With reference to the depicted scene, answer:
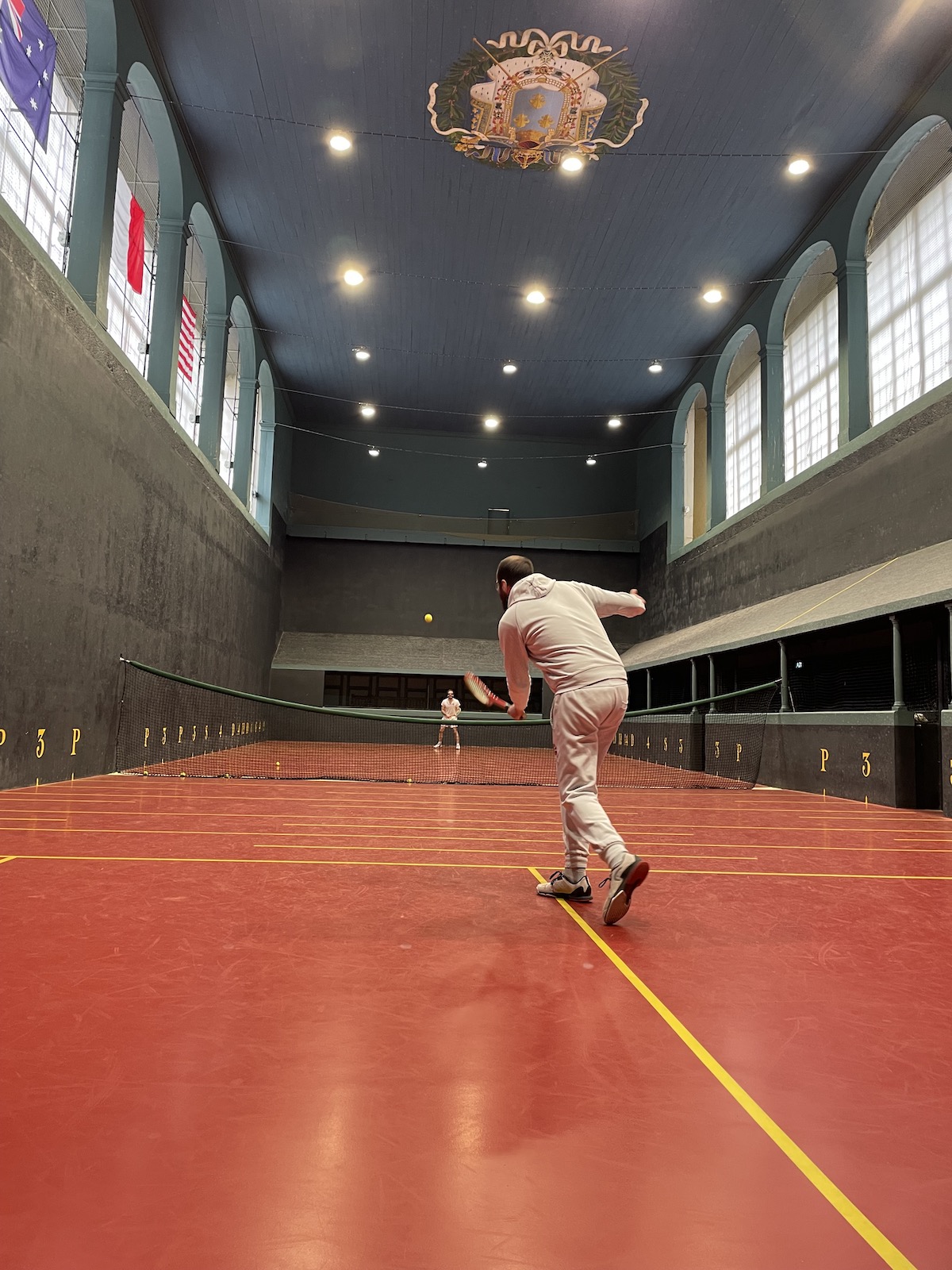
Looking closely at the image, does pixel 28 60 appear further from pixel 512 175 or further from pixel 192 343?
pixel 512 175

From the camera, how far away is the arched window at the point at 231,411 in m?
18.7

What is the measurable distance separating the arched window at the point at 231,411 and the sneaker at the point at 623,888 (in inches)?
660

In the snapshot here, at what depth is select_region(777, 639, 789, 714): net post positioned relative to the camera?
1157 centimetres

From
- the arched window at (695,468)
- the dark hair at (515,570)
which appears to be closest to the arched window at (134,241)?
the dark hair at (515,570)

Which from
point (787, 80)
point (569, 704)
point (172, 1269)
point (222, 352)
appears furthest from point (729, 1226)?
point (222, 352)

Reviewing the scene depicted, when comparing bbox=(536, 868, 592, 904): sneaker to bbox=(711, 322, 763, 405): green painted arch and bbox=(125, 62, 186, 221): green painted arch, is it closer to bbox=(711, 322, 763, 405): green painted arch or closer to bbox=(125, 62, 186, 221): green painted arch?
bbox=(125, 62, 186, 221): green painted arch

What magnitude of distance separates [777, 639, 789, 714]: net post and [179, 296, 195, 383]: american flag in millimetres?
10273

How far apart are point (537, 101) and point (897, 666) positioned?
9038 millimetres

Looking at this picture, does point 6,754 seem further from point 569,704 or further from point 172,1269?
point 172,1269

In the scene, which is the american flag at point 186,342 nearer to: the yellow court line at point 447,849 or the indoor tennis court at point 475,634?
the indoor tennis court at point 475,634

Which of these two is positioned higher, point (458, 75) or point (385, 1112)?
point (458, 75)

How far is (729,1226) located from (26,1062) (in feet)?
5.26

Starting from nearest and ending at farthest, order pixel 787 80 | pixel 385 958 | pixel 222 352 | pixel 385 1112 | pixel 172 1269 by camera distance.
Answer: pixel 172 1269, pixel 385 1112, pixel 385 958, pixel 787 80, pixel 222 352

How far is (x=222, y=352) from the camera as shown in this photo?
51.1ft
